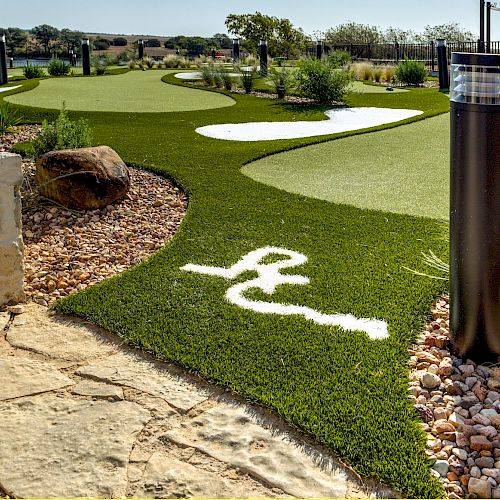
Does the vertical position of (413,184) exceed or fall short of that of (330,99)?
it falls short

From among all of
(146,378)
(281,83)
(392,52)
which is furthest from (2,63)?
(392,52)

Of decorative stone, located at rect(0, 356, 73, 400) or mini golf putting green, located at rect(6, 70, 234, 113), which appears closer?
decorative stone, located at rect(0, 356, 73, 400)

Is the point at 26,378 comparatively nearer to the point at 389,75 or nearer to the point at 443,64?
the point at 443,64

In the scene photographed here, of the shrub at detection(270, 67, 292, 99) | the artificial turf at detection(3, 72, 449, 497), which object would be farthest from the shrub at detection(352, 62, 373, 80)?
the artificial turf at detection(3, 72, 449, 497)

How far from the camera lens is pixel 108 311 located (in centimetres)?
353

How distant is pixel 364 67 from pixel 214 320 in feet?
61.8

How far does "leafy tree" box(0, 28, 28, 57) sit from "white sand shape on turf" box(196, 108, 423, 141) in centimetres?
3570

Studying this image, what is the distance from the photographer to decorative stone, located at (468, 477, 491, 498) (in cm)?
212

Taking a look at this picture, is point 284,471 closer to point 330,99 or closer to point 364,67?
point 330,99

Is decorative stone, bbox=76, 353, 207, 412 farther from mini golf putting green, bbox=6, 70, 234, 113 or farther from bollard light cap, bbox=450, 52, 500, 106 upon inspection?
mini golf putting green, bbox=6, 70, 234, 113

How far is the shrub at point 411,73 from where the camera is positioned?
59.5 ft

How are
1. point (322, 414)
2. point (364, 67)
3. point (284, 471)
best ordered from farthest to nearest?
point (364, 67)
point (322, 414)
point (284, 471)

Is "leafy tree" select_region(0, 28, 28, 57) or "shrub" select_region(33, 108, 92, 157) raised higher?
"leafy tree" select_region(0, 28, 28, 57)

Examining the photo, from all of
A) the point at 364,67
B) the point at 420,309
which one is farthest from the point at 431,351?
the point at 364,67
